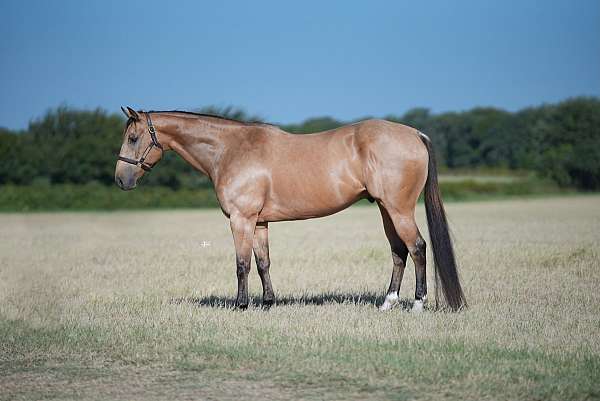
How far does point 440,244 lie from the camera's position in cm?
991

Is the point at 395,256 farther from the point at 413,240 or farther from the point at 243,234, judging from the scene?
the point at 243,234

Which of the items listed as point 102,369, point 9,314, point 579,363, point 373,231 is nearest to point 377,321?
point 579,363

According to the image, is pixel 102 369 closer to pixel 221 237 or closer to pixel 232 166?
pixel 232 166

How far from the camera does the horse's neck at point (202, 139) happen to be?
410 inches

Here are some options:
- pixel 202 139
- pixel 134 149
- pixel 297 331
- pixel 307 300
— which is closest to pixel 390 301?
pixel 307 300

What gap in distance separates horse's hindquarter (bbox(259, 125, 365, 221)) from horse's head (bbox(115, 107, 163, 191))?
1.62 meters

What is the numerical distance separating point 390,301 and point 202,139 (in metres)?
3.33

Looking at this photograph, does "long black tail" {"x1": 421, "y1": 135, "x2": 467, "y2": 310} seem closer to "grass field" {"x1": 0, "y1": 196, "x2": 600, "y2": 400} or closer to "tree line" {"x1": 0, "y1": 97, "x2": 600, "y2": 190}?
"grass field" {"x1": 0, "y1": 196, "x2": 600, "y2": 400}

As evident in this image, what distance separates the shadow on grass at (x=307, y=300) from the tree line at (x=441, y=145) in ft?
31.6

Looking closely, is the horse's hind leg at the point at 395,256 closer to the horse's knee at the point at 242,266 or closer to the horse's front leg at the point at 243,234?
the horse's front leg at the point at 243,234

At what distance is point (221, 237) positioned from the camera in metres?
24.0

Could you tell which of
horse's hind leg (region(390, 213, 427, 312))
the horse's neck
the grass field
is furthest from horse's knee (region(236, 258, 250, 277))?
horse's hind leg (region(390, 213, 427, 312))

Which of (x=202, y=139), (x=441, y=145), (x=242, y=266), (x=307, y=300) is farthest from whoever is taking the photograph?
(x=441, y=145)

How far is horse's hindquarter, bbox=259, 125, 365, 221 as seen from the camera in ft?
32.5
